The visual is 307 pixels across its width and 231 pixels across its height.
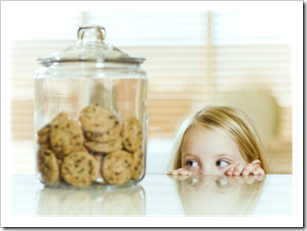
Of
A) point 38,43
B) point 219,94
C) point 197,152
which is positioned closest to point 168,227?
point 197,152

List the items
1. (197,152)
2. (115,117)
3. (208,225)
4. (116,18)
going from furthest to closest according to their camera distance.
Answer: (116,18), (197,152), (115,117), (208,225)

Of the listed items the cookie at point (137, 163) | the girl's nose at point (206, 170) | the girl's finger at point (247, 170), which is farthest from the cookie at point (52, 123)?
the girl's nose at point (206, 170)

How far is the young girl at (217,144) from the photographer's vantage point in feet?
3.37

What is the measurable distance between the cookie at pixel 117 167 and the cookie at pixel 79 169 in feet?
0.05

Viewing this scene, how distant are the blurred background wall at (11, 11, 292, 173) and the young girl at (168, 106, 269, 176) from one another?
188cm

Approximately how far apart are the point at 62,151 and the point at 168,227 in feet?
0.59

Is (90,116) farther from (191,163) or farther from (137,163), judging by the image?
(191,163)

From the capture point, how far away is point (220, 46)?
10.4 ft

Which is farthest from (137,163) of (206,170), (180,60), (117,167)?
(180,60)

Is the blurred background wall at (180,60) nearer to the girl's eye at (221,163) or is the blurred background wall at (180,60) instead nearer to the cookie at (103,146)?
the girl's eye at (221,163)

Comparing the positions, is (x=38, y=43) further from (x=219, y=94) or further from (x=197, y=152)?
(x=197, y=152)

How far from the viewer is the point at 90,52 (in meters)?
0.53

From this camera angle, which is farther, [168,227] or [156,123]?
[156,123]

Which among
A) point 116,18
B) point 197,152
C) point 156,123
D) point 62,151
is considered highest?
point 116,18
